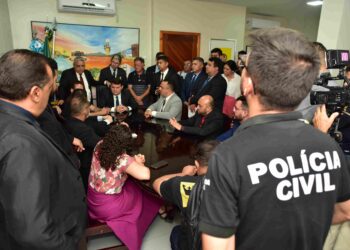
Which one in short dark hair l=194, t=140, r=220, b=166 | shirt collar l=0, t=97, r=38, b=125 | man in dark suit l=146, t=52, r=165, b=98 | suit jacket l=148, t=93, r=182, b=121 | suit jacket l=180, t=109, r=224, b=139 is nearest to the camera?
shirt collar l=0, t=97, r=38, b=125

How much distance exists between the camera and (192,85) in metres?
4.61

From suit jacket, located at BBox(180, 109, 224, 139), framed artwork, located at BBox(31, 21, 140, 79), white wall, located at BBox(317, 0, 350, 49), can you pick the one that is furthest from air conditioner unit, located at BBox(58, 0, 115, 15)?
white wall, located at BBox(317, 0, 350, 49)

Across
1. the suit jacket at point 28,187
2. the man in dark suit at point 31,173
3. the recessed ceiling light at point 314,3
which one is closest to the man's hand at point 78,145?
the man in dark suit at point 31,173

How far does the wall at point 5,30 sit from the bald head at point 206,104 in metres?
3.29

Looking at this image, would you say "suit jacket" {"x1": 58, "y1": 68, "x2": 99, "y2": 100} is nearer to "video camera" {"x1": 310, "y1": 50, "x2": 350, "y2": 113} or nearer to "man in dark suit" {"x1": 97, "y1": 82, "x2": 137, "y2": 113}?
"man in dark suit" {"x1": 97, "y1": 82, "x2": 137, "y2": 113}

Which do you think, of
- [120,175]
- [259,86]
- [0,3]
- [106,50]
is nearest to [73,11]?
[106,50]

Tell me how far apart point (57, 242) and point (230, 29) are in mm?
7333

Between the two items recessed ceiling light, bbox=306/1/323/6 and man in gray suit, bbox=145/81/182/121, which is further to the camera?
recessed ceiling light, bbox=306/1/323/6

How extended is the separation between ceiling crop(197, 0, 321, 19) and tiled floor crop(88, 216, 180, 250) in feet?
19.9

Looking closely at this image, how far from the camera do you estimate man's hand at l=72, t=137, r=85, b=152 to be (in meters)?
2.38

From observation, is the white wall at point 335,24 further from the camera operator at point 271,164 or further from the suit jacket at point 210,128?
the camera operator at point 271,164

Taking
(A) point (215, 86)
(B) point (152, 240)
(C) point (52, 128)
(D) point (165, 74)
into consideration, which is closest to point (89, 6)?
(D) point (165, 74)

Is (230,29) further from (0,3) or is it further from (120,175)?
(120,175)

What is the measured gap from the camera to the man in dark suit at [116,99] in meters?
4.03
